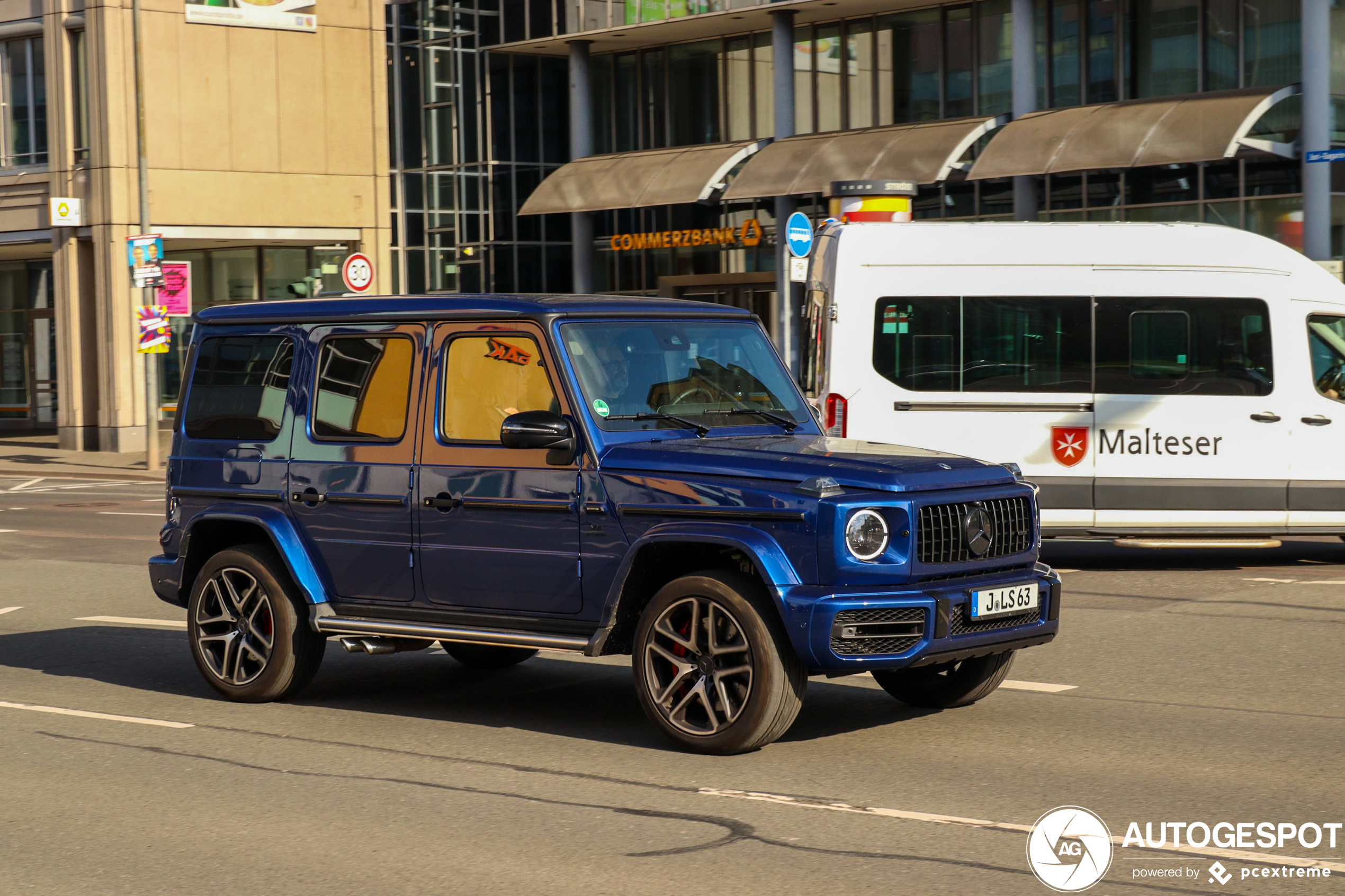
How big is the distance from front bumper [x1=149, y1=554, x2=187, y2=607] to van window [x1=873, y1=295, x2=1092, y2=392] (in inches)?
261

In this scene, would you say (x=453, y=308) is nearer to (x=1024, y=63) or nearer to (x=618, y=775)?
(x=618, y=775)

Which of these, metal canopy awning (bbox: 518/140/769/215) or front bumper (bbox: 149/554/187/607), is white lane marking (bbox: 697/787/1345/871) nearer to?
front bumper (bbox: 149/554/187/607)

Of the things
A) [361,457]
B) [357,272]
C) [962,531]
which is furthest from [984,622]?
[357,272]

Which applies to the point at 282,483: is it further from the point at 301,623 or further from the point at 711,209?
the point at 711,209

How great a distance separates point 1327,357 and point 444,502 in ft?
27.3

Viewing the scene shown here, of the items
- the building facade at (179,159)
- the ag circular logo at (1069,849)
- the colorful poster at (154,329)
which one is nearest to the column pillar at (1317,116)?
the colorful poster at (154,329)

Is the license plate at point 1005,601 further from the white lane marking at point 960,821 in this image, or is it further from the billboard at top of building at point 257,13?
the billboard at top of building at point 257,13

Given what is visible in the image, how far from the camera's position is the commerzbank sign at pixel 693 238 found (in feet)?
114

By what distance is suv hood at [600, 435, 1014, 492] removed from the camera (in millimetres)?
6715

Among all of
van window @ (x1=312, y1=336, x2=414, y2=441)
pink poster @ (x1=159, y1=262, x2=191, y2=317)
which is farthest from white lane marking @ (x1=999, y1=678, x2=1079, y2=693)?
pink poster @ (x1=159, y1=262, x2=191, y2=317)

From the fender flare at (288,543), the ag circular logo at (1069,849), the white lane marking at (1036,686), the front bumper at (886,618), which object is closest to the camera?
the ag circular logo at (1069,849)

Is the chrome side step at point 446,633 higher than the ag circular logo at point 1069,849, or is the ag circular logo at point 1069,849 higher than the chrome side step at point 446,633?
the chrome side step at point 446,633

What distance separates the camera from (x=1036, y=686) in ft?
27.6

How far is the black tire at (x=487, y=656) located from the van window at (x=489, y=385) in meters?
1.89
